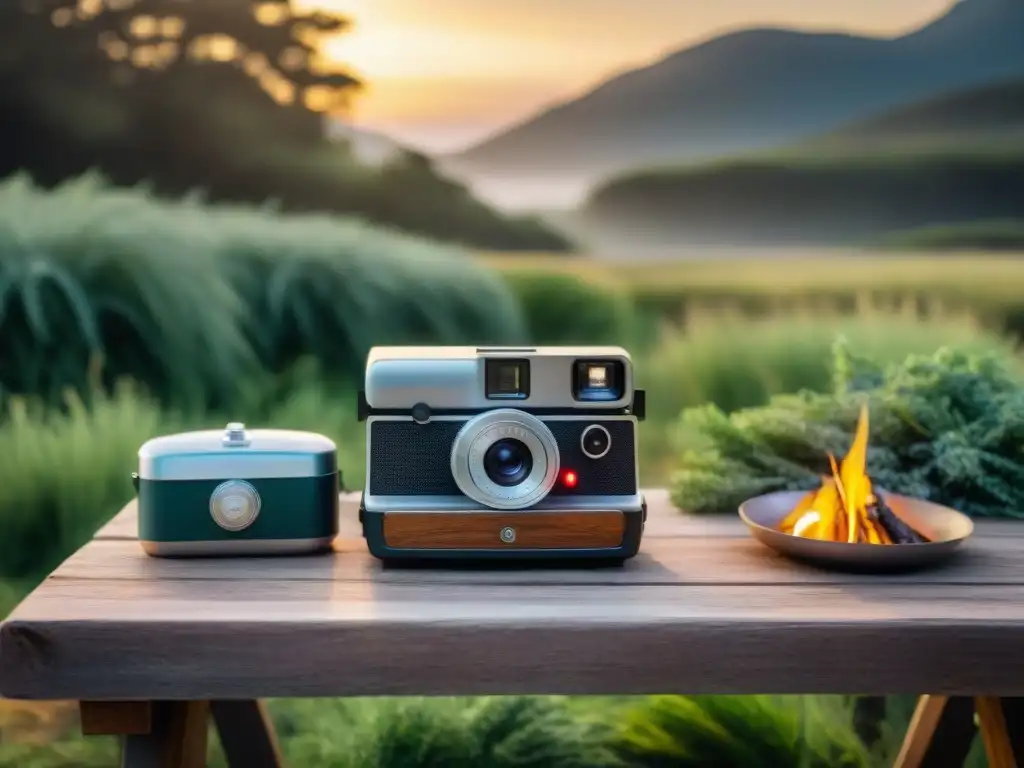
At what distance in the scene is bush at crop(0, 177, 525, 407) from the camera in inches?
76.9

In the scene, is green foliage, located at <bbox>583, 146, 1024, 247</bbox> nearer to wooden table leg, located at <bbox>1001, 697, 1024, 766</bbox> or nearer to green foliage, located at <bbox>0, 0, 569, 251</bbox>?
green foliage, located at <bbox>0, 0, 569, 251</bbox>

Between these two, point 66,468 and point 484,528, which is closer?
point 484,528

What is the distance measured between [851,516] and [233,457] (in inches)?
27.0

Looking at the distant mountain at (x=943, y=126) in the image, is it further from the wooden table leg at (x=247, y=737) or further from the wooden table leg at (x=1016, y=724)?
the wooden table leg at (x=247, y=737)

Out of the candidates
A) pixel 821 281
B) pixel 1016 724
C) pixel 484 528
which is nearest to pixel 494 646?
pixel 484 528

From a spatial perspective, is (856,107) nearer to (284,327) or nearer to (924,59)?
(924,59)

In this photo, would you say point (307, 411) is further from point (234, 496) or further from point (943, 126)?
point (943, 126)

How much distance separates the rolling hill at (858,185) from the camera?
6.75ft

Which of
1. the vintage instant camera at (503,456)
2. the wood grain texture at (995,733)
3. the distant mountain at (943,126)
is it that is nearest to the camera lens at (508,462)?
the vintage instant camera at (503,456)

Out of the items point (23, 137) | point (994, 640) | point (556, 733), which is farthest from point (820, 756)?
point (23, 137)

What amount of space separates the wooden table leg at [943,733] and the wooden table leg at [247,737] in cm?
86

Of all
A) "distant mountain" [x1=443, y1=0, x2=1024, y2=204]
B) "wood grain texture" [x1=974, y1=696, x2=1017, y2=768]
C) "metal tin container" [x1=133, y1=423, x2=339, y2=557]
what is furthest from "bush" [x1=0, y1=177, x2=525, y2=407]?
"wood grain texture" [x1=974, y1=696, x2=1017, y2=768]

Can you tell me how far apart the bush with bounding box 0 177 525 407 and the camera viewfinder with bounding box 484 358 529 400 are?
0.80m

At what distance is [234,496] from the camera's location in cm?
129
